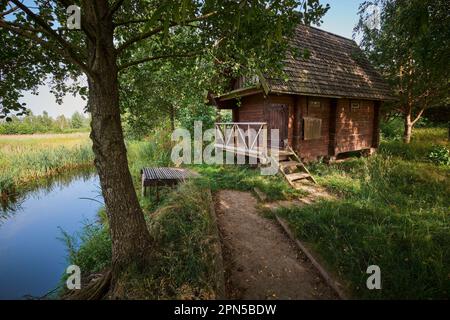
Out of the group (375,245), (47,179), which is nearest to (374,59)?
(375,245)

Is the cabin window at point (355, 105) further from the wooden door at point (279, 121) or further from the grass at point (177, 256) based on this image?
the grass at point (177, 256)

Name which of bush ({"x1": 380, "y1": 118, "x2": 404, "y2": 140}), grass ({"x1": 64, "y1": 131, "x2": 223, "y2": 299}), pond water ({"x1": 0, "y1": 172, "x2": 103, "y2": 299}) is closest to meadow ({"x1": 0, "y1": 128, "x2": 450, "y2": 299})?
grass ({"x1": 64, "y1": 131, "x2": 223, "y2": 299})

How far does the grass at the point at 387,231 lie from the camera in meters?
3.08

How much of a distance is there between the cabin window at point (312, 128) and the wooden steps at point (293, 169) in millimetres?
1370

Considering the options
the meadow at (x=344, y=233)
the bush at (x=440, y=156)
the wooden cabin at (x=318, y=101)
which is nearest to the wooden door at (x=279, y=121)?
the wooden cabin at (x=318, y=101)

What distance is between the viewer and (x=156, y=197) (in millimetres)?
7582

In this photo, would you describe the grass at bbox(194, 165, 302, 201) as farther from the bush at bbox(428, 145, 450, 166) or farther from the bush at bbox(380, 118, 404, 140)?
the bush at bbox(380, 118, 404, 140)

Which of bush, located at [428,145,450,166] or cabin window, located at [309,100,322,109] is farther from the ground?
cabin window, located at [309,100,322,109]

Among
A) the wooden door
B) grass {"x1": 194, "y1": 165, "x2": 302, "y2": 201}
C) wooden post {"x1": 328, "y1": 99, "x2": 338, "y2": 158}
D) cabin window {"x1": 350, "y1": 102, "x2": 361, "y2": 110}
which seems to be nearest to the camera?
grass {"x1": 194, "y1": 165, "x2": 302, "y2": 201}

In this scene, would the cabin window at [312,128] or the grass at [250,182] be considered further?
the cabin window at [312,128]

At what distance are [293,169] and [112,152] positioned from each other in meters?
7.16

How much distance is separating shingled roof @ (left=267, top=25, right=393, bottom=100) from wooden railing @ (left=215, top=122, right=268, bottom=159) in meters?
1.92

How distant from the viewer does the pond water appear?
5.28m

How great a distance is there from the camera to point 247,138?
1162 cm
